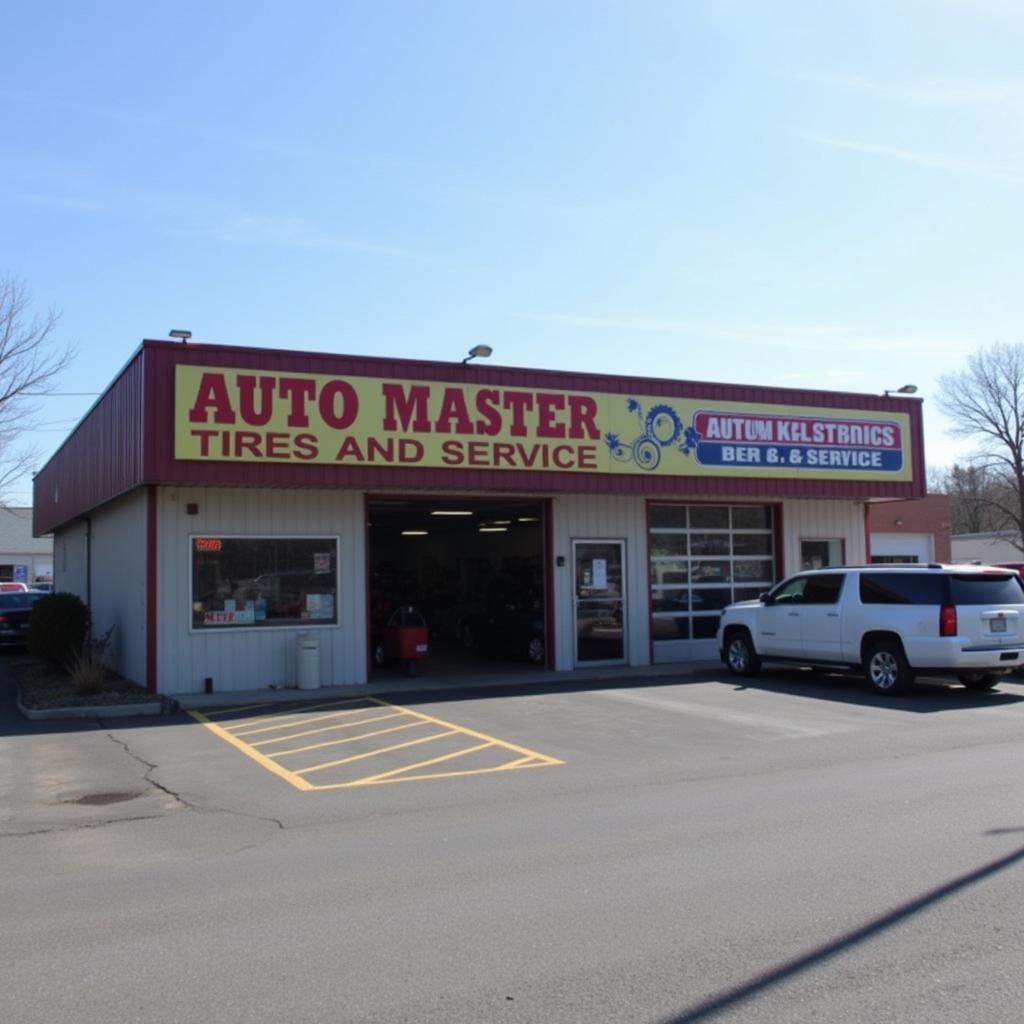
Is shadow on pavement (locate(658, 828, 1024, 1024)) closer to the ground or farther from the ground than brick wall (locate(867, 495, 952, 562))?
closer to the ground

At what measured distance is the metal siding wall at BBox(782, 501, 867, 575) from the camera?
2238 cm

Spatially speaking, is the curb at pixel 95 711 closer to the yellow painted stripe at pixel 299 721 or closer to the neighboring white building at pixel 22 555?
the yellow painted stripe at pixel 299 721

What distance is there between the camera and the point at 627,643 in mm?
20266

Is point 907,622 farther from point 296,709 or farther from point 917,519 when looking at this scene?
point 917,519

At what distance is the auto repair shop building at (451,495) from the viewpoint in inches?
642

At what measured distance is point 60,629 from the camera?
19.3 metres

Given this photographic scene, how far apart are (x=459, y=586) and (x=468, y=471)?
11759 millimetres

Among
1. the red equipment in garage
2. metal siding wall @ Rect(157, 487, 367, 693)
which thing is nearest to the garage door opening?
the red equipment in garage

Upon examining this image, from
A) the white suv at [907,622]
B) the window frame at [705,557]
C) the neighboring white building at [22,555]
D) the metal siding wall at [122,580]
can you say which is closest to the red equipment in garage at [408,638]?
the metal siding wall at [122,580]

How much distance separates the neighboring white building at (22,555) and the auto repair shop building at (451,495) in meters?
44.1

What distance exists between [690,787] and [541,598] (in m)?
11.7

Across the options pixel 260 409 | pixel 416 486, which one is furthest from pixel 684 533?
pixel 260 409

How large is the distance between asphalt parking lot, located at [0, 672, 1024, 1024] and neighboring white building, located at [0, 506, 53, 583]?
188 ft

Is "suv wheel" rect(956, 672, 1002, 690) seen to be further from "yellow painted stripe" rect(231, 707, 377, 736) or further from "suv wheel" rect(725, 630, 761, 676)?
"yellow painted stripe" rect(231, 707, 377, 736)
